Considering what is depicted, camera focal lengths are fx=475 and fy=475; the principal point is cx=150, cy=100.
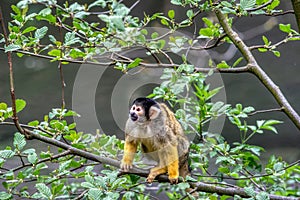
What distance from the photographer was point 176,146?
7.78 ft

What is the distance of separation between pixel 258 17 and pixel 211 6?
11.4ft

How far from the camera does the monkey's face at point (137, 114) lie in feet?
7.54

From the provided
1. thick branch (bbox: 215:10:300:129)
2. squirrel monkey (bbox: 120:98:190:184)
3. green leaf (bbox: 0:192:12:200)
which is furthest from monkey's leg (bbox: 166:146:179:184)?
green leaf (bbox: 0:192:12:200)

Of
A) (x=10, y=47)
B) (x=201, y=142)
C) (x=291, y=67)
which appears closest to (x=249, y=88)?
(x=291, y=67)

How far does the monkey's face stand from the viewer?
2.30m

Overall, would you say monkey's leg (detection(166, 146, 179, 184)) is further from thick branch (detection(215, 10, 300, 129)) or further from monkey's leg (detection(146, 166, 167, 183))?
thick branch (detection(215, 10, 300, 129))

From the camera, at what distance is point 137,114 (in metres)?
2.30

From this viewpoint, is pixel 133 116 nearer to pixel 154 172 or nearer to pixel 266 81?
pixel 154 172

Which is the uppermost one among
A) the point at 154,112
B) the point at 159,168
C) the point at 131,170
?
the point at 154,112

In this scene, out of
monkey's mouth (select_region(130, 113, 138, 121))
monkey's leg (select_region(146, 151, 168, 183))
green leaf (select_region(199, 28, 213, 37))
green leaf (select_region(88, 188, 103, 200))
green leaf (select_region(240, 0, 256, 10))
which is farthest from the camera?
monkey's mouth (select_region(130, 113, 138, 121))

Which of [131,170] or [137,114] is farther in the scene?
[137,114]

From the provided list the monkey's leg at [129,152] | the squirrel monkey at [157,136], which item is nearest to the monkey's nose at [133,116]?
the squirrel monkey at [157,136]

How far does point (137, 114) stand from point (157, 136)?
158 millimetres

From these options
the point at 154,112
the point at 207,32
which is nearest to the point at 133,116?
the point at 154,112
